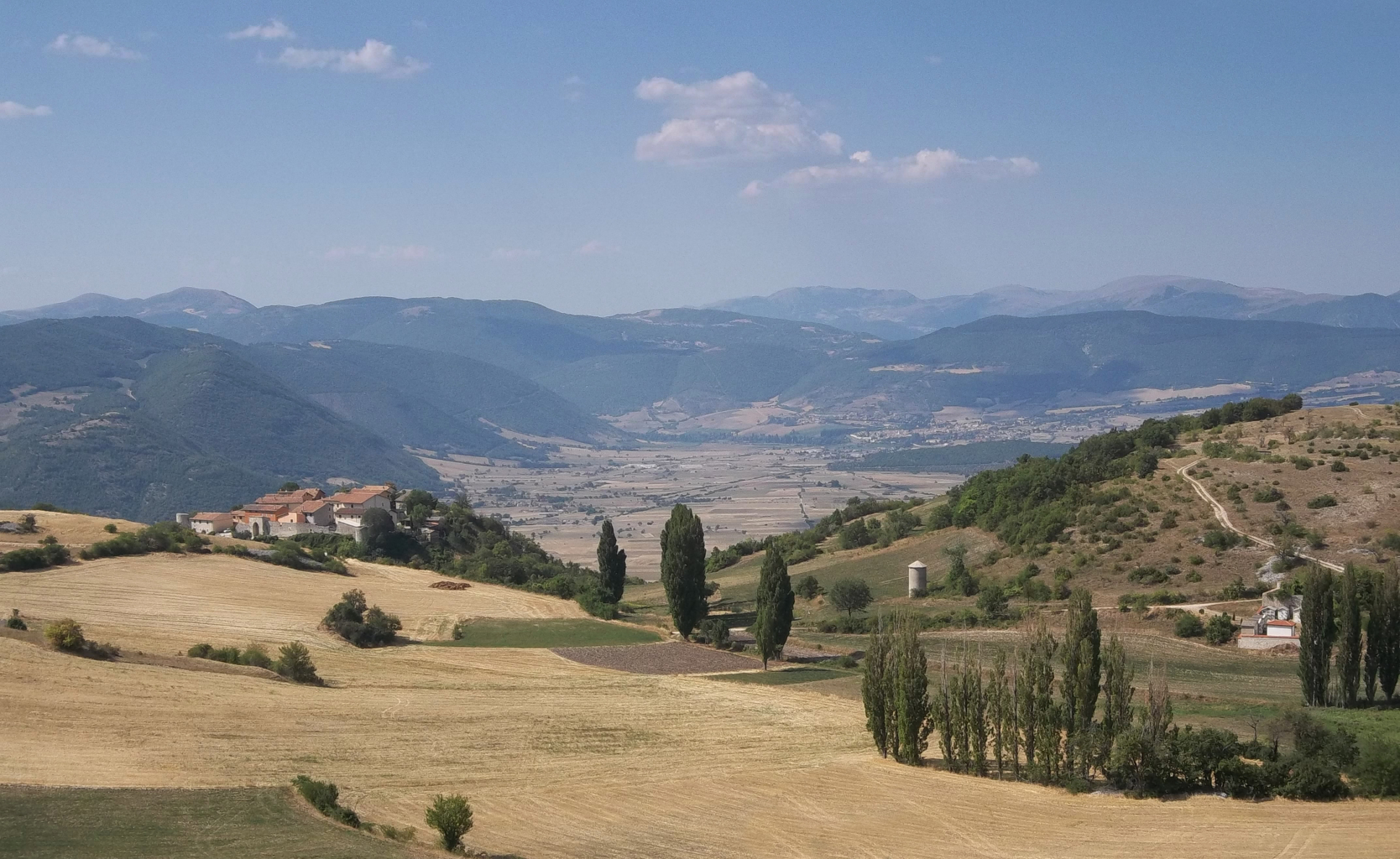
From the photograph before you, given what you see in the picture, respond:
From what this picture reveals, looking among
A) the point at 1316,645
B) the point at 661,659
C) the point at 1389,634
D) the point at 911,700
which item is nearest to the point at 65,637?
the point at 661,659

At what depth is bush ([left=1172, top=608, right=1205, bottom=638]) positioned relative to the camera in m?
59.8

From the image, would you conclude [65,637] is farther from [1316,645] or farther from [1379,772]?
[1316,645]

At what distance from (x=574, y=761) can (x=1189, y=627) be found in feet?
108

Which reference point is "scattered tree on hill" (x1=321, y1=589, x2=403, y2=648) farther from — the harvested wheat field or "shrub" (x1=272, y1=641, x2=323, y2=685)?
"shrub" (x1=272, y1=641, x2=323, y2=685)

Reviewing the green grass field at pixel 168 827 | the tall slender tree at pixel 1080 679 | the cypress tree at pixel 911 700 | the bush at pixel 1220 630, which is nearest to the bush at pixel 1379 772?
the tall slender tree at pixel 1080 679

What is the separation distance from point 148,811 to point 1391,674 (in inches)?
1647

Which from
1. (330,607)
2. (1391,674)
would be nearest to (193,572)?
(330,607)

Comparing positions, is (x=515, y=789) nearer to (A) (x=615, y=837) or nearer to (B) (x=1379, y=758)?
(A) (x=615, y=837)

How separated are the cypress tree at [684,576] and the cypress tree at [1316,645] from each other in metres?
28.5

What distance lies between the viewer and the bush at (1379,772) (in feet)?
115

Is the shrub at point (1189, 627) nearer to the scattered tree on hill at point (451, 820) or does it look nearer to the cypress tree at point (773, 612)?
the cypress tree at point (773, 612)

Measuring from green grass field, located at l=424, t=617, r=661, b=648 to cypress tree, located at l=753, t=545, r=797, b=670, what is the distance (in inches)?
325

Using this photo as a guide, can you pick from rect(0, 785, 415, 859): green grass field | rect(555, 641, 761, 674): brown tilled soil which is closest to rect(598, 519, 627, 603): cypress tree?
rect(555, 641, 761, 674): brown tilled soil

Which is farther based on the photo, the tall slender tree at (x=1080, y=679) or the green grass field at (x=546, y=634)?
the green grass field at (x=546, y=634)
